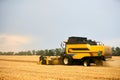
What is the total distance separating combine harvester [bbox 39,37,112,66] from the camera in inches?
837

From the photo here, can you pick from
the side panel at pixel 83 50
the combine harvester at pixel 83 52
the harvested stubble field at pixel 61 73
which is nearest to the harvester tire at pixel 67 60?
the combine harvester at pixel 83 52

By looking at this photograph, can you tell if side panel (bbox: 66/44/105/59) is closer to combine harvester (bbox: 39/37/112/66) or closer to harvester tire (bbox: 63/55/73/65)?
combine harvester (bbox: 39/37/112/66)

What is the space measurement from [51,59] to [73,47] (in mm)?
2711

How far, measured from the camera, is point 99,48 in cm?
2122

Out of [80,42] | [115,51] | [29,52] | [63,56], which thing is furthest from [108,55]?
[29,52]

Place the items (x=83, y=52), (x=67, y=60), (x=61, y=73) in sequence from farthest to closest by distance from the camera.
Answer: (x=67, y=60) < (x=83, y=52) < (x=61, y=73)

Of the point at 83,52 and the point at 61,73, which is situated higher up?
the point at 83,52

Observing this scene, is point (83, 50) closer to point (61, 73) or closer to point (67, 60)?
point (67, 60)

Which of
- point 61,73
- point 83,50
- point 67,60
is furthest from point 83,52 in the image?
point 61,73

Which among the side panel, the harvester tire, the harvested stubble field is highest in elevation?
the side panel

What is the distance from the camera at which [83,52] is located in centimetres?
2206

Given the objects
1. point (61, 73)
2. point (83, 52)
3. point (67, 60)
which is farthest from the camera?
point (67, 60)

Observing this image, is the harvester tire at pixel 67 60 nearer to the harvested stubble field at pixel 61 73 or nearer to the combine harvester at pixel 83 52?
the combine harvester at pixel 83 52

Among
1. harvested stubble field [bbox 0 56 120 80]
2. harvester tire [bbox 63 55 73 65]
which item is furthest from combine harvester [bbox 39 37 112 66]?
harvested stubble field [bbox 0 56 120 80]
